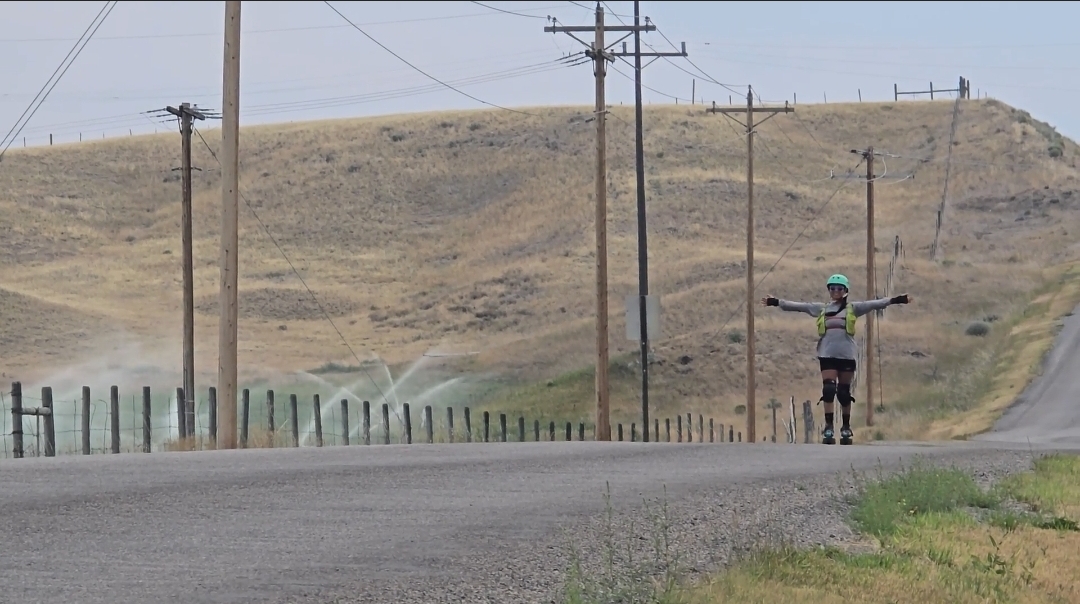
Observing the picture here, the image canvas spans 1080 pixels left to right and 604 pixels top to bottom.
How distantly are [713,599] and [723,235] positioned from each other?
84.1m

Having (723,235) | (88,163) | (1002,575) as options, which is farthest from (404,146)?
(1002,575)

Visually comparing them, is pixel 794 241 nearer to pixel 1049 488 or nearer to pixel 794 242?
pixel 794 242

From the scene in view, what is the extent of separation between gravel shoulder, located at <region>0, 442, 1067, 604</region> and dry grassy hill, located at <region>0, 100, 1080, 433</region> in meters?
34.7

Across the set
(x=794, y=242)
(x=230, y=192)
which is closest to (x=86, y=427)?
(x=230, y=192)

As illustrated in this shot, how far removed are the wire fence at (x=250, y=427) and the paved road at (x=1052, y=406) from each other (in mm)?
5818

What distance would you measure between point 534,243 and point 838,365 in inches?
2950

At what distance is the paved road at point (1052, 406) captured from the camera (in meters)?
34.3

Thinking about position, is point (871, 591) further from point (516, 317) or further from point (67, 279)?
point (67, 279)

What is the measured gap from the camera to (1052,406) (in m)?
40.7

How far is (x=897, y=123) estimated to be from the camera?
4801 inches

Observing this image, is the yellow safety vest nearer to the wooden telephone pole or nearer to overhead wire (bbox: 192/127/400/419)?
the wooden telephone pole

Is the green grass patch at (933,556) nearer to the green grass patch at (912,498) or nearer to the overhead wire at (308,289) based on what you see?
the green grass patch at (912,498)

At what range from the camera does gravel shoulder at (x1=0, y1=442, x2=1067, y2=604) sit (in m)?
8.10

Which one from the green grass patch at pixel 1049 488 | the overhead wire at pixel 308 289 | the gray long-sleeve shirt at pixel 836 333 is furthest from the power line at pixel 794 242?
the green grass patch at pixel 1049 488
